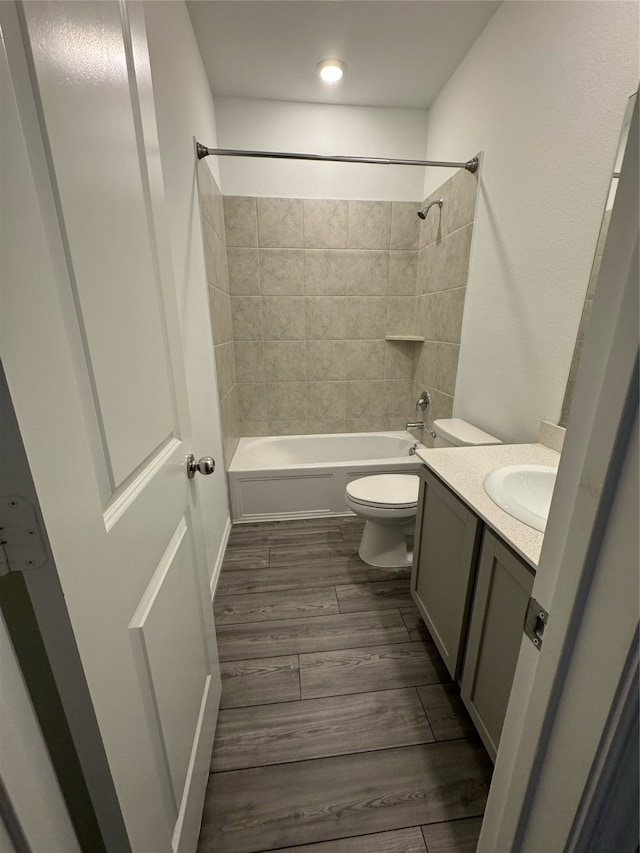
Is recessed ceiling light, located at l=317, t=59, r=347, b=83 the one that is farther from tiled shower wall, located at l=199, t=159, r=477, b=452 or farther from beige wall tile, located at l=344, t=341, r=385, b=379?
beige wall tile, located at l=344, t=341, r=385, b=379

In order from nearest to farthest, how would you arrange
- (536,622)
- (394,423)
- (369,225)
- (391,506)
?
(536,622), (391,506), (369,225), (394,423)

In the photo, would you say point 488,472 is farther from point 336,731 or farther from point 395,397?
point 395,397

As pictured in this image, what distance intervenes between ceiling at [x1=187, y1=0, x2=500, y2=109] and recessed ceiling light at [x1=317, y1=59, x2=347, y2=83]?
3 cm

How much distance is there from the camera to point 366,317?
2791 millimetres

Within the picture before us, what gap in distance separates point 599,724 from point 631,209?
0.54 m

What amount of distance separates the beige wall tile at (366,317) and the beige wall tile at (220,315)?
37.4 inches

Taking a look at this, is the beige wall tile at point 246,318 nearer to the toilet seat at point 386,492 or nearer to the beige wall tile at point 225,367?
the beige wall tile at point 225,367

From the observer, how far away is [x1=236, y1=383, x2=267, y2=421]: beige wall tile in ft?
9.30

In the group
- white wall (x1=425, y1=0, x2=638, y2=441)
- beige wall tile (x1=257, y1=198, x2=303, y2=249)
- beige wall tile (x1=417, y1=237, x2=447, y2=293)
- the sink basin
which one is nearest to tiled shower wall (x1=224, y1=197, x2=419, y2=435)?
beige wall tile (x1=257, y1=198, x2=303, y2=249)

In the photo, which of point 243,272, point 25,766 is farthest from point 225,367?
point 25,766

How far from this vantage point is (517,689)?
1.78 feet

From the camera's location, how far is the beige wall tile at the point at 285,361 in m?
2.76

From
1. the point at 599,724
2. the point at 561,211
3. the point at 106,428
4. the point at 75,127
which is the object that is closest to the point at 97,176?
the point at 75,127

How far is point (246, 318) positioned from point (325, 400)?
0.93 m
